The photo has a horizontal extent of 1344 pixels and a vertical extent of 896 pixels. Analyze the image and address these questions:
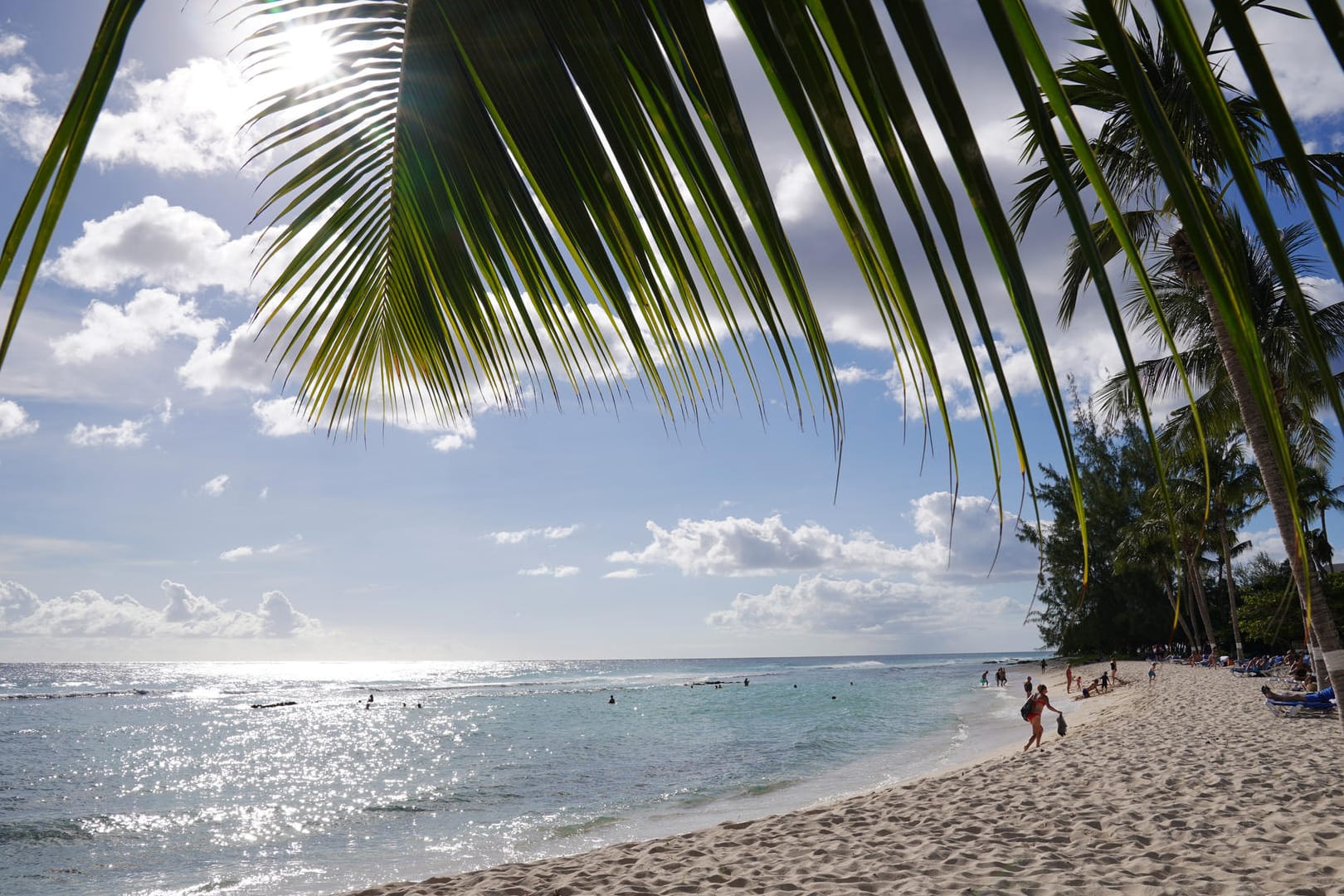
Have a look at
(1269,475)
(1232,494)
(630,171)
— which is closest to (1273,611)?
(1232,494)

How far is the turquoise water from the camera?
48.9 ft

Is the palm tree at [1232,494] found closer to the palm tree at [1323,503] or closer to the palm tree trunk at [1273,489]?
the palm tree at [1323,503]

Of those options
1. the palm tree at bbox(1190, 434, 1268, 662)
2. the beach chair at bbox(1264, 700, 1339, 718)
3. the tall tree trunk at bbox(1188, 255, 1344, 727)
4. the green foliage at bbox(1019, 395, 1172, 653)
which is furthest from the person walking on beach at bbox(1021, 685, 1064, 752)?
the green foliage at bbox(1019, 395, 1172, 653)

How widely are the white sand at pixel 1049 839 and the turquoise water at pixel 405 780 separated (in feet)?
16.9

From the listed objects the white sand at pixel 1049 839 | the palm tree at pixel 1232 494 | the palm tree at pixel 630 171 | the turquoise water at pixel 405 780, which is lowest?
the turquoise water at pixel 405 780

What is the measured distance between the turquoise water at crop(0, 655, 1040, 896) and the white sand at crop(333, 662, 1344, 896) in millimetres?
5155

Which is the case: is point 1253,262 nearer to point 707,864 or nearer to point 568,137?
point 707,864

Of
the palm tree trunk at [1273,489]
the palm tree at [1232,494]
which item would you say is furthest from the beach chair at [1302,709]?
the palm tree at [1232,494]

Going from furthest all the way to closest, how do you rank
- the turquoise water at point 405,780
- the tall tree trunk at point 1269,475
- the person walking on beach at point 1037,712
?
the person walking on beach at point 1037,712, the turquoise water at point 405,780, the tall tree trunk at point 1269,475

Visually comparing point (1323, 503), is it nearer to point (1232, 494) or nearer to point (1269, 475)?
point (1232, 494)

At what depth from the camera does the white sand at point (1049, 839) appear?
6363 mm

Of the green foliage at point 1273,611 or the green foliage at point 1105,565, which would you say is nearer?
the green foliage at point 1273,611

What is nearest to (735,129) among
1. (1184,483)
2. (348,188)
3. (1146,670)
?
(348,188)

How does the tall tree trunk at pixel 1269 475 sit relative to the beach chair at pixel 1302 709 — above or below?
above
